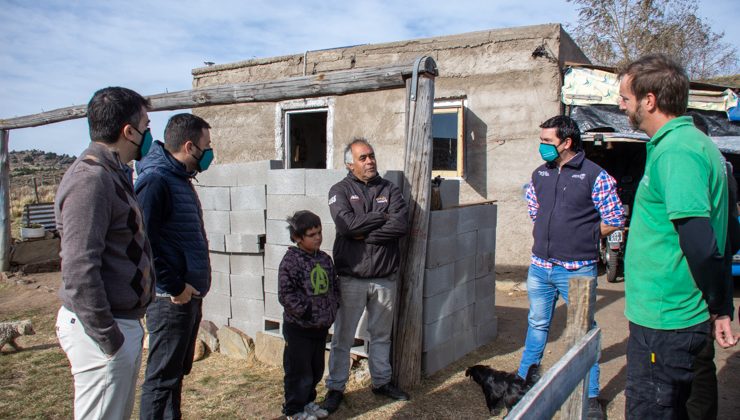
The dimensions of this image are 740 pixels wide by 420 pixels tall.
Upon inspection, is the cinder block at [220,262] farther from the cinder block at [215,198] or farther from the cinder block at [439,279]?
the cinder block at [439,279]

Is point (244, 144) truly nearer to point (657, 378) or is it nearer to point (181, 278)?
point (181, 278)

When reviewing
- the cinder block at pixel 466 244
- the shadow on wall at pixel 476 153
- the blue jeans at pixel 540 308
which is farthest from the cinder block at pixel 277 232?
the shadow on wall at pixel 476 153

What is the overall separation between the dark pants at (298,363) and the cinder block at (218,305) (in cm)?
195

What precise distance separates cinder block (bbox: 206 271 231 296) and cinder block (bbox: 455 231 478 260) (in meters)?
2.35

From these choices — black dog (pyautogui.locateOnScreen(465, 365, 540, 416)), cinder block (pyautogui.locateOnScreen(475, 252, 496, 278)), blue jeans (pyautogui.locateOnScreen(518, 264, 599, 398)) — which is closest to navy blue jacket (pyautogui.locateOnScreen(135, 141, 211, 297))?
black dog (pyautogui.locateOnScreen(465, 365, 540, 416))

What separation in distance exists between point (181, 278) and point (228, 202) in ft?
7.91

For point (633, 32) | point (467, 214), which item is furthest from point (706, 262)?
point (633, 32)

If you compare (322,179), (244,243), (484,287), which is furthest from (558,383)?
(244,243)

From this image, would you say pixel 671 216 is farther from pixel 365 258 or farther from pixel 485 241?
pixel 485 241

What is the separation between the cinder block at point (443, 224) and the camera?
179 inches

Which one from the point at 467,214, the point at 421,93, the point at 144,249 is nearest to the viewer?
the point at 144,249

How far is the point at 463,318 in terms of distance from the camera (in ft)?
16.6

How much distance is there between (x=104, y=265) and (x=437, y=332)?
310 centimetres

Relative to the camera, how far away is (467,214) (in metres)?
5.12
